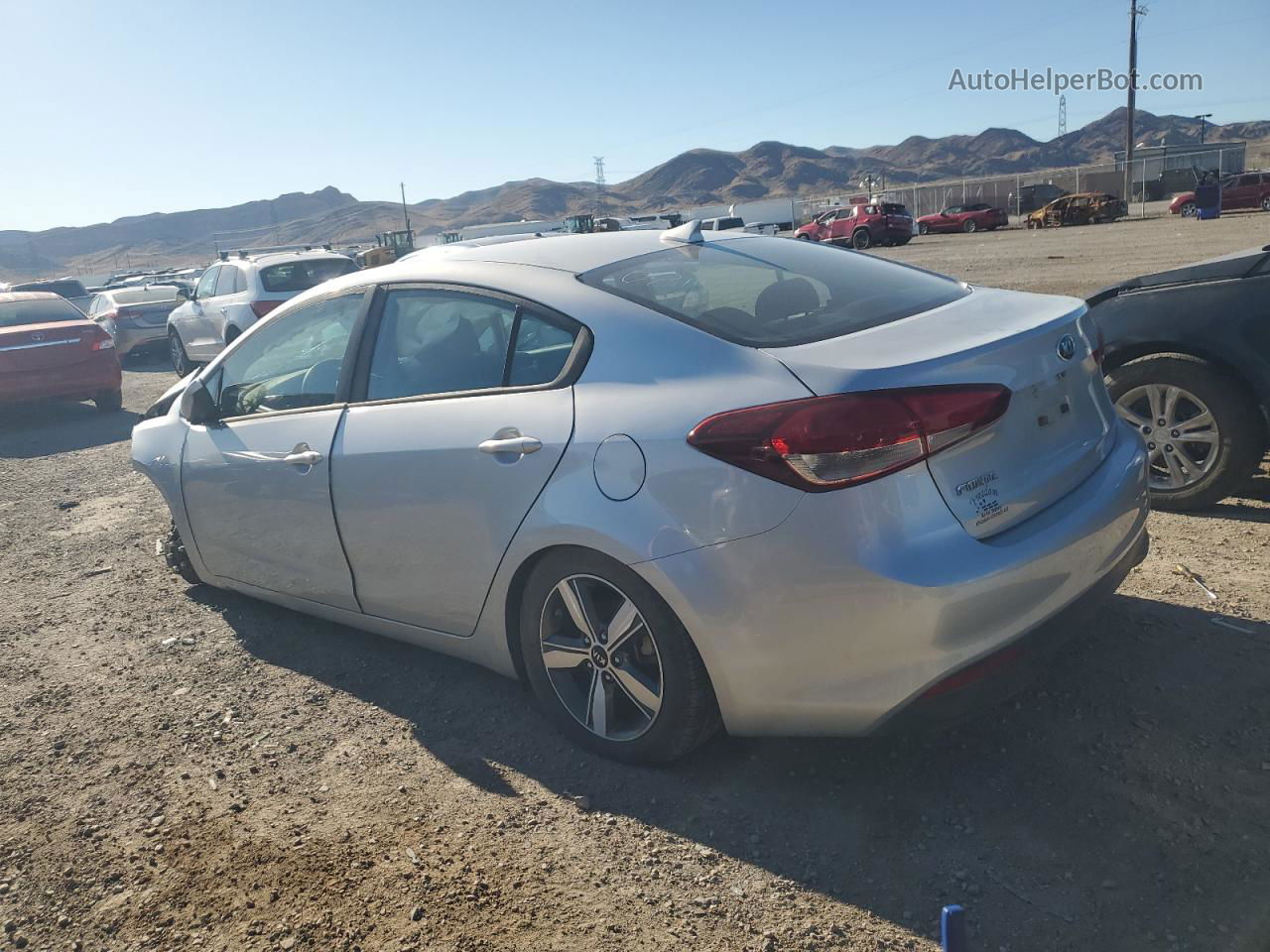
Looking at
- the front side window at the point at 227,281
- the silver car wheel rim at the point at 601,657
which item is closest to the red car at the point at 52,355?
the front side window at the point at 227,281

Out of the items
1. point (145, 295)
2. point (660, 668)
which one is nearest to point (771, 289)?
point (660, 668)

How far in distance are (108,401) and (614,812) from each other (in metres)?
11.8

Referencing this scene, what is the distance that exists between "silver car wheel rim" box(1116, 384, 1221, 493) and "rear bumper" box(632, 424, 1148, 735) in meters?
2.33

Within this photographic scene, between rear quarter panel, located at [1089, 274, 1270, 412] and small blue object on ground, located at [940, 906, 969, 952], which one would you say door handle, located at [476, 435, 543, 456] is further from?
rear quarter panel, located at [1089, 274, 1270, 412]

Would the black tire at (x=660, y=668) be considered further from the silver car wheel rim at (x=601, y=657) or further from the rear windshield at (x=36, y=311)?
the rear windshield at (x=36, y=311)

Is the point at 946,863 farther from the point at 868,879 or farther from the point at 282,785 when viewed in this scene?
the point at 282,785

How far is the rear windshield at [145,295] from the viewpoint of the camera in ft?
58.7

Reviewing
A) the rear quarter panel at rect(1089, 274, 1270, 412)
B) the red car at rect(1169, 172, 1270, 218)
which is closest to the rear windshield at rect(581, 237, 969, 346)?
the rear quarter panel at rect(1089, 274, 1270, 412)

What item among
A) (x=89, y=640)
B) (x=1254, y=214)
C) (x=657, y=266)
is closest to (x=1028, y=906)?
(x=657, y=266)

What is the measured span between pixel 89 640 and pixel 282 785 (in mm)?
2066

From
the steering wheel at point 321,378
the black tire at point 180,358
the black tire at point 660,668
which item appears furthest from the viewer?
the black tire at point 180,358

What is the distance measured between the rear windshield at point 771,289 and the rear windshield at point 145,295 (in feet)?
55.3

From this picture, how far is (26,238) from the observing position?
583 ft

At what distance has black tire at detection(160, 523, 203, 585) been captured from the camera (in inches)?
201
